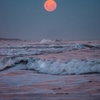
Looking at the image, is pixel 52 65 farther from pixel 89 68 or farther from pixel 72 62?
pixel 89 68

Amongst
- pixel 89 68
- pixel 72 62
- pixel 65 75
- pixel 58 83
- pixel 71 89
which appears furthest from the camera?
pixel 72 62

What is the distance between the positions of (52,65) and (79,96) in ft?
5.41

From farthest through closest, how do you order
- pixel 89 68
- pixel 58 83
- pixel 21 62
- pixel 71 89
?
pixel 21 62 → pixel 89 68 → pixel 58 83 → pixel 71 89

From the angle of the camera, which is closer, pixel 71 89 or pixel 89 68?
pixel 71 89

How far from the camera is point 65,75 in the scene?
9.89 ft

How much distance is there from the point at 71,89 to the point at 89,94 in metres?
0.24

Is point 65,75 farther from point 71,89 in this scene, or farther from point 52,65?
point 71,89

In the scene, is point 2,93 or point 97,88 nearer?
point 2,93

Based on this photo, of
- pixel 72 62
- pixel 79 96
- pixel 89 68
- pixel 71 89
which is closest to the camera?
pixel 79 96

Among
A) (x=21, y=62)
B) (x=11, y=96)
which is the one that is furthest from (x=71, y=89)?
(x=21, y=62)

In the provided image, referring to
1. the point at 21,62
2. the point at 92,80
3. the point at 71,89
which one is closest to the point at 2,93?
the point at 71,89

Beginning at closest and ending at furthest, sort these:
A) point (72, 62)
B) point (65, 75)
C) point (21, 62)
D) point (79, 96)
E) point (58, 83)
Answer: point (79, 96) → point (58, 83) → point (65, 75) → point (72, 62) → point (21, 62)

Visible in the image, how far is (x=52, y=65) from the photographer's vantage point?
140 inches

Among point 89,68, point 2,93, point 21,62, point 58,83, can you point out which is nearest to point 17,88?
point 2,93
